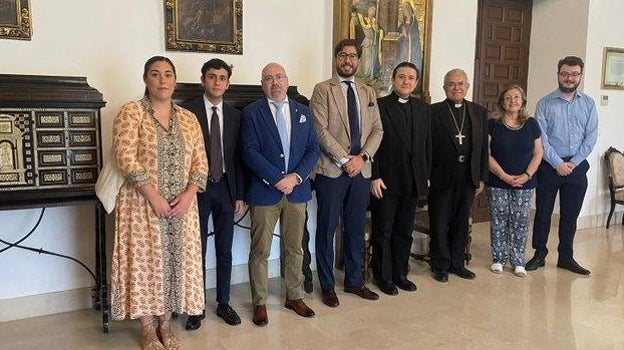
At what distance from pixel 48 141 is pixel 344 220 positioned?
188 centimetres

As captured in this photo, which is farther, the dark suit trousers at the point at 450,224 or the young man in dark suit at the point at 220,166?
the dark suit trousers at the point at 450,224

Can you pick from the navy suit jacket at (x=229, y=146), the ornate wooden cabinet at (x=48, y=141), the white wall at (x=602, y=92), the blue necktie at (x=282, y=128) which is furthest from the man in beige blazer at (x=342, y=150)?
the white wall at (x=602, y=92)

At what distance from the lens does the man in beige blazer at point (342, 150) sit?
3623mm

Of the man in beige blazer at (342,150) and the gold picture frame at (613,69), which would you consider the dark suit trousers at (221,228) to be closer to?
the man in beige blazer at (342,150)

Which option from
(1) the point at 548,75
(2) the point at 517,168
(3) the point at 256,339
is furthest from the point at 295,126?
(1) the point at 548,75

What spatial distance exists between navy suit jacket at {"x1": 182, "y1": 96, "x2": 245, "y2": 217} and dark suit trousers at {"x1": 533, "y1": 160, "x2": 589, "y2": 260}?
2587 millimetres

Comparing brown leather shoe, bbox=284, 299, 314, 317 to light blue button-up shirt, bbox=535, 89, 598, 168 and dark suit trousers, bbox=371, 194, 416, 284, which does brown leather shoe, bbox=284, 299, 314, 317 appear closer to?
dark suit trousers, bbox=371, 194, 416, 284

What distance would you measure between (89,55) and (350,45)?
1627mm

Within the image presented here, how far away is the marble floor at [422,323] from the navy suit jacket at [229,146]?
778 mm

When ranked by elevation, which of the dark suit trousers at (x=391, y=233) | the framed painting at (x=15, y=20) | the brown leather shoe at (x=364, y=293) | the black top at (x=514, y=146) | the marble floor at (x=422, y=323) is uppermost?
the framed painting at (x=15, y=20)

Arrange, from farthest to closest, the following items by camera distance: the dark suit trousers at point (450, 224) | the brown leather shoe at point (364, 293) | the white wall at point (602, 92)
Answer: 1. the white wall at point (602, 92)
2. the dark suit trousers at point (450, 224)
3. the brown leather shoe at point (364, 293)

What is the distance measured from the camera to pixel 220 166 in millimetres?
3324

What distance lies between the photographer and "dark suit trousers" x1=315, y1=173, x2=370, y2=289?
3654 millimetres

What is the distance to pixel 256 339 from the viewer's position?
10.5ft
